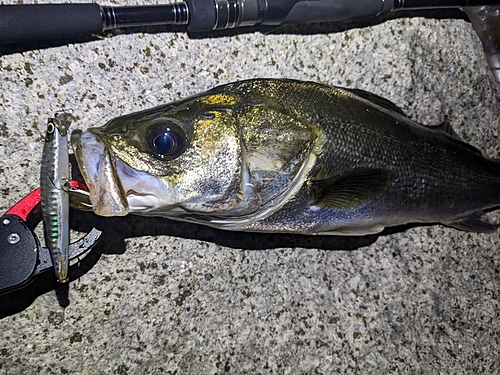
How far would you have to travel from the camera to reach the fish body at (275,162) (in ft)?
4.56

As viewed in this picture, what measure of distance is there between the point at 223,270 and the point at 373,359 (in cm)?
78

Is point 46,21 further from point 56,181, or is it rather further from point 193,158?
point 193,158

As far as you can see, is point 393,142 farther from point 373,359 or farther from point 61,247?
point 61,247

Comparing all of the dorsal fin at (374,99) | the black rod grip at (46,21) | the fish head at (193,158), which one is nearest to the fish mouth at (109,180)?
the fish head at (193,158)

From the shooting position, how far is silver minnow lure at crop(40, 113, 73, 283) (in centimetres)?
138

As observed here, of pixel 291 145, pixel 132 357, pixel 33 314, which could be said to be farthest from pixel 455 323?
pixel 33 314

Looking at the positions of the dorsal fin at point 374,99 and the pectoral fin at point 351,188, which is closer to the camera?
the pectoral fin at point 351,188

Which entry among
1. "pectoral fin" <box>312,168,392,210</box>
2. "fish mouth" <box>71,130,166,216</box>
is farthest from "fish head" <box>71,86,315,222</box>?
"pectoral fin" <box>312,168,392,210</box>

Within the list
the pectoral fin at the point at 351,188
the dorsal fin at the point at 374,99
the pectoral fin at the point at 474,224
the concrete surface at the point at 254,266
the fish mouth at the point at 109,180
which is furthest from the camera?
the pectoral fin at the point at 474,224

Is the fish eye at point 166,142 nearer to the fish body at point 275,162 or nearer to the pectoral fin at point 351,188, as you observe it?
the fish body at point 275,162

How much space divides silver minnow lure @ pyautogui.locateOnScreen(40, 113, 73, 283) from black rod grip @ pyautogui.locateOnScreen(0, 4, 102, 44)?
32 centimetres

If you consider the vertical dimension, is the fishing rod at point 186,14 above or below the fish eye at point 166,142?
above

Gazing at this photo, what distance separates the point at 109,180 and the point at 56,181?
6.6 inches

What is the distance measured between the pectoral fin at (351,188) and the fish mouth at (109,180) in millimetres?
540
